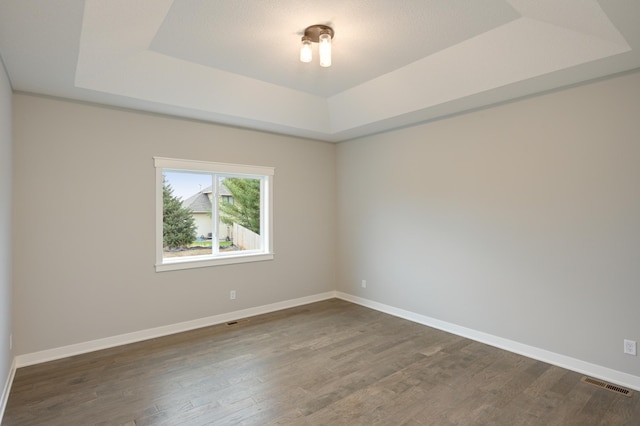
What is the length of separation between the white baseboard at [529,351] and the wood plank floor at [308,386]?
0.36ft

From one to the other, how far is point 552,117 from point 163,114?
13.3 ft

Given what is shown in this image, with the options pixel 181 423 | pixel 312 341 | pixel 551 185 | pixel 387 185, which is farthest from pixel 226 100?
pixel 551 185

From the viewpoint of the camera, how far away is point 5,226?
2.73 meters

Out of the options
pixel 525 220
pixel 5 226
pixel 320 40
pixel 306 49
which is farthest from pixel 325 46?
pixel 5 226

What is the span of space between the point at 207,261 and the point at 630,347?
4.23m

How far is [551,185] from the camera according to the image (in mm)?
3268

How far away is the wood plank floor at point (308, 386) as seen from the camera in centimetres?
242

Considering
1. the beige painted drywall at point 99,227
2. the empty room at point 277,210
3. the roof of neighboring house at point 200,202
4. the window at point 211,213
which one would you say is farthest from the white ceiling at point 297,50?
the roof of neighboring house at point 200,202

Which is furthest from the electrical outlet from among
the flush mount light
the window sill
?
the window sill

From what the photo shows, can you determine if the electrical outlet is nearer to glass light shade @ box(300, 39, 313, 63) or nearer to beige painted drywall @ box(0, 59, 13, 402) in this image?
glass light shade @ box(300, 39, 313, 63)

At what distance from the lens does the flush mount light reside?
2.69 meters

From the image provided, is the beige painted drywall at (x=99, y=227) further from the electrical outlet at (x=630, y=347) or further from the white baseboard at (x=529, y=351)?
the electrical outlet at (x=630, y=347)

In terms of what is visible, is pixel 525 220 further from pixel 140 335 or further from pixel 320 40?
pixel 140 335

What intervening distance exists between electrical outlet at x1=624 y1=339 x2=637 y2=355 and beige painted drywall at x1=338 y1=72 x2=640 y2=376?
4 cm
